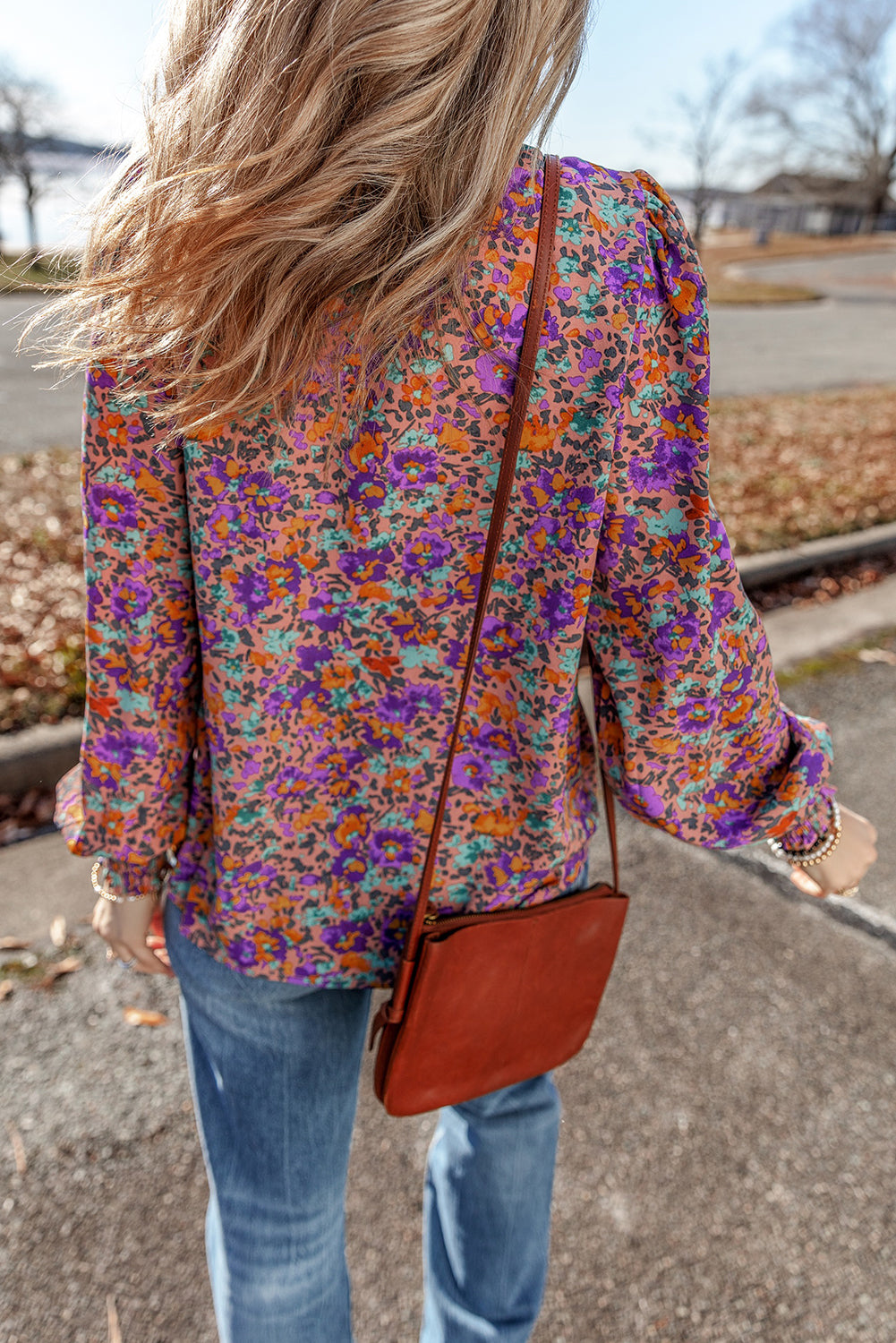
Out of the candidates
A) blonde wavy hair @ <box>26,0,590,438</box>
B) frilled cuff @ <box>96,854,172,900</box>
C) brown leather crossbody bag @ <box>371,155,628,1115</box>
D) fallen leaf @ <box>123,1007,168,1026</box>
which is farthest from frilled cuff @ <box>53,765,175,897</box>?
fallen leaf @ <box>123,1007,168,1026</box>

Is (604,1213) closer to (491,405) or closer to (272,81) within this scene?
(491,405)

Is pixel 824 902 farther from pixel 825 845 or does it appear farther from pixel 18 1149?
pixel 18 1149

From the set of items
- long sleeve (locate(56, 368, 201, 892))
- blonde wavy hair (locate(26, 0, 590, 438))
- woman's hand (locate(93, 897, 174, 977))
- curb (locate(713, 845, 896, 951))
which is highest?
blonde wavy hair (locate(26, 0, 590, 438))

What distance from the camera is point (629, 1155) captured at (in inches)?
76.2

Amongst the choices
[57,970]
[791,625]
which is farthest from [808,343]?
[57,970]

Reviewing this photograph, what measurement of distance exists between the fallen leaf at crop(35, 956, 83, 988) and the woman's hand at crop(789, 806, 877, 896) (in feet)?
5.93

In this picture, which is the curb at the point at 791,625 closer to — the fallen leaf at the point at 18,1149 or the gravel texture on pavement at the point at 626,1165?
the gravel texture on pavement at the point at 626,1165

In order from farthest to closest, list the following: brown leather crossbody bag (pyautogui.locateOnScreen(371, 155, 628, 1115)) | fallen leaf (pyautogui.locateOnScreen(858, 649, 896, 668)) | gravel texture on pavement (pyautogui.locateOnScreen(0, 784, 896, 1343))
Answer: fallen leaf (pyautogui.locateOnScreen(858, 649, 896, 668)) → gravel texture on pavement (pyautogui.locateOnScreen(0, 784, 896, 1343)) → brown leather crossbody bag (pyautogui.locateOnScreen(371, 155, 628, 1115))

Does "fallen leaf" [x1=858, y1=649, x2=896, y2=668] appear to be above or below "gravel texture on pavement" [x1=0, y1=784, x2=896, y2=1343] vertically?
below

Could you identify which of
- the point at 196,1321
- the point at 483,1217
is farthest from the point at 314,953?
the point at 196,1321

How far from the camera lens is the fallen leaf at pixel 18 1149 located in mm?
1843

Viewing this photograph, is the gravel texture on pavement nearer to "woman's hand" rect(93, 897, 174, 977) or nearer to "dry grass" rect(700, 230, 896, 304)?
"woman's hand" rect(93, 897, 174, 977)

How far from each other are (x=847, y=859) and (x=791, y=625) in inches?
132

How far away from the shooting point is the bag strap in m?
0.84
